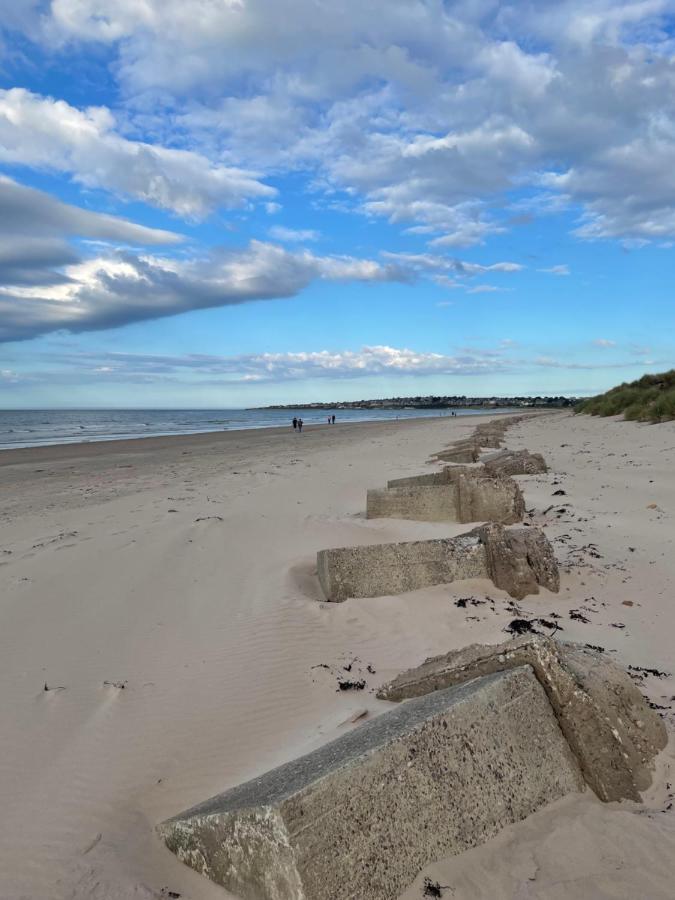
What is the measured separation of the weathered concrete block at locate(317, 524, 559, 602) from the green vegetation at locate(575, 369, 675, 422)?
53.5 feet

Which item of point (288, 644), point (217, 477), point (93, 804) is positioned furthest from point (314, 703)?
point (217, 477)

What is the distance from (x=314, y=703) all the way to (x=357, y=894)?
5.51 ft

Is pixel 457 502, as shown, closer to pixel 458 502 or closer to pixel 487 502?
pixel 458 502

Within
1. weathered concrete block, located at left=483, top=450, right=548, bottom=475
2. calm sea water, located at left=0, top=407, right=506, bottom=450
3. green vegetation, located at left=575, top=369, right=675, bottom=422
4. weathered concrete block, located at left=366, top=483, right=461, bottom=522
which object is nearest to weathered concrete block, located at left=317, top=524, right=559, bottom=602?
weathered concrete block, located at left=366, top=483, right=461, bottom=522

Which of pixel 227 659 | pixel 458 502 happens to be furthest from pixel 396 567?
pixel 458 502

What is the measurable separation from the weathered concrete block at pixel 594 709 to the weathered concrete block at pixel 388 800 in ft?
0.27

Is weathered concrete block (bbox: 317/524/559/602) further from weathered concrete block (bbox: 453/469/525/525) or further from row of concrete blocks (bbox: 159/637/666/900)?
row of concrete blocks (bbox: 159/637/666/900)

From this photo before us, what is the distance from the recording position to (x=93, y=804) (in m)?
Answer: 2.88

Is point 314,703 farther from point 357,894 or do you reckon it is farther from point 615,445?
point 615,445

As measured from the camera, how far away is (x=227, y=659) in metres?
4.42

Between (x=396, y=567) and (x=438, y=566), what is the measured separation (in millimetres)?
388

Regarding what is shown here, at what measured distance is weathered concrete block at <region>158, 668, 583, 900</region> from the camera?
6.87ft

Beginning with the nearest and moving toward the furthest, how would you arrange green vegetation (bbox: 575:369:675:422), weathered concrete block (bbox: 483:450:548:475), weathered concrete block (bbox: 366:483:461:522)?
weathered concrete block (bbox: 366:483:461:522), weathered concrete block (bbox: 483:450:548:475), green vegetation (bbox: 575:369:675:422)

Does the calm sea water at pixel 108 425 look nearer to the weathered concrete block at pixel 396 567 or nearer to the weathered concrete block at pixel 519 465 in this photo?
the weathered concrete block at pixel 519 465
